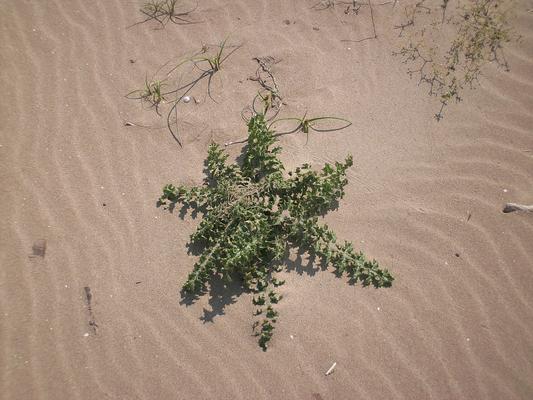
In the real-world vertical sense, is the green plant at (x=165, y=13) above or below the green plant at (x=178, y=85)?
above

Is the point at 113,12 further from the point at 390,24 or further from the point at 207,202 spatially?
the point at 390,24

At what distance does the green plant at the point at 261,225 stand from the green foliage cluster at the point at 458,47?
5.07ft

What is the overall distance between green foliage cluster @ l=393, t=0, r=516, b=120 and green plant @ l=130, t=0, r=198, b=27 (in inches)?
88.5

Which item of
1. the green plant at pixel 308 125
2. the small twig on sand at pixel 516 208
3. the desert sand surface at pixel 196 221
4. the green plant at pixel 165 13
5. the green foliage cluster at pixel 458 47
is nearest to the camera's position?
the desert sand surface at pixel 196 221

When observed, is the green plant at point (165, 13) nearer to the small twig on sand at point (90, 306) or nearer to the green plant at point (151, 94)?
the green plant at point (151, 94)

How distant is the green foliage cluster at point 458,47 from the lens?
4488mm

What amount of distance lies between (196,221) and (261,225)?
659mm

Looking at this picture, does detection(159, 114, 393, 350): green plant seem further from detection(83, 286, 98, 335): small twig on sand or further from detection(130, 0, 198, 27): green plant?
detection(130, 0, 198, 27): green plant

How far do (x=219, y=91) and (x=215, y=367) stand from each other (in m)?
2.52

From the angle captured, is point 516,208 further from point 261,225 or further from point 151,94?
point 151,94

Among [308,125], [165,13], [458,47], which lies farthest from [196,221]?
[458,47]

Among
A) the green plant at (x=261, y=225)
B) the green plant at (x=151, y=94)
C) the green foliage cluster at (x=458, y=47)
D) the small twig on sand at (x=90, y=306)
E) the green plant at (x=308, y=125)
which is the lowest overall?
the small twig on sand at (x=90, y=306)

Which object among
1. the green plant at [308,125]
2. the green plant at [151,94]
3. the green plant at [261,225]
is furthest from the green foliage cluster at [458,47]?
the green plant at [151,94]

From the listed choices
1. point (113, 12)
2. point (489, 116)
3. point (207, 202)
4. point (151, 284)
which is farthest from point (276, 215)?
point (113, 12)
